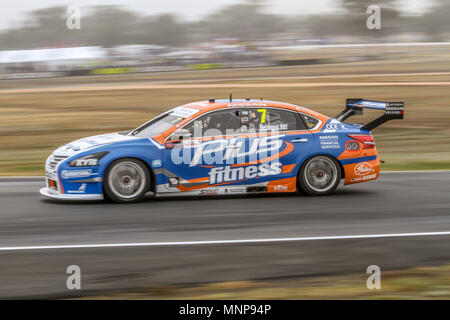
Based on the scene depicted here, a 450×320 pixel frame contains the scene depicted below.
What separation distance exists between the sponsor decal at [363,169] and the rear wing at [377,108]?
0.63 metres

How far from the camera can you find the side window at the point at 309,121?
10250 mm

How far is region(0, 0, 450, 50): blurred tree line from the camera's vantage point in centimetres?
5581

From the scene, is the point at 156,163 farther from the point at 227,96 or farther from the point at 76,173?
the point at 227,96

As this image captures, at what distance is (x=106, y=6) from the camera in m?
57.4

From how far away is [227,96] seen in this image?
2741cm

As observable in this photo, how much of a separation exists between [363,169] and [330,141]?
719 millimetres

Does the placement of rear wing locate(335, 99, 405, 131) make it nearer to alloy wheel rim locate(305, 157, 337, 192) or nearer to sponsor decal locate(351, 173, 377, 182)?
sponsor decal locate(351, 173, 377, 182)

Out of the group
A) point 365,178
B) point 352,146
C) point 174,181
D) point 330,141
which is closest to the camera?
point 174,181

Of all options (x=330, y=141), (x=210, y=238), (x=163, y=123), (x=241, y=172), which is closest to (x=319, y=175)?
(x=330, y=141)

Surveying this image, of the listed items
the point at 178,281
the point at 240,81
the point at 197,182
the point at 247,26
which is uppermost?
the point at 247,26

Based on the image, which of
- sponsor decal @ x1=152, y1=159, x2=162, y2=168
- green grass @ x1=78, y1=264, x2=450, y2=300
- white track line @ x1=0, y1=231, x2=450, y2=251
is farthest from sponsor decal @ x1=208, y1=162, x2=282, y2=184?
green grass @ x1=78, y1=264, x2=450, y2=300

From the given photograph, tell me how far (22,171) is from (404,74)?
26.8 metres
